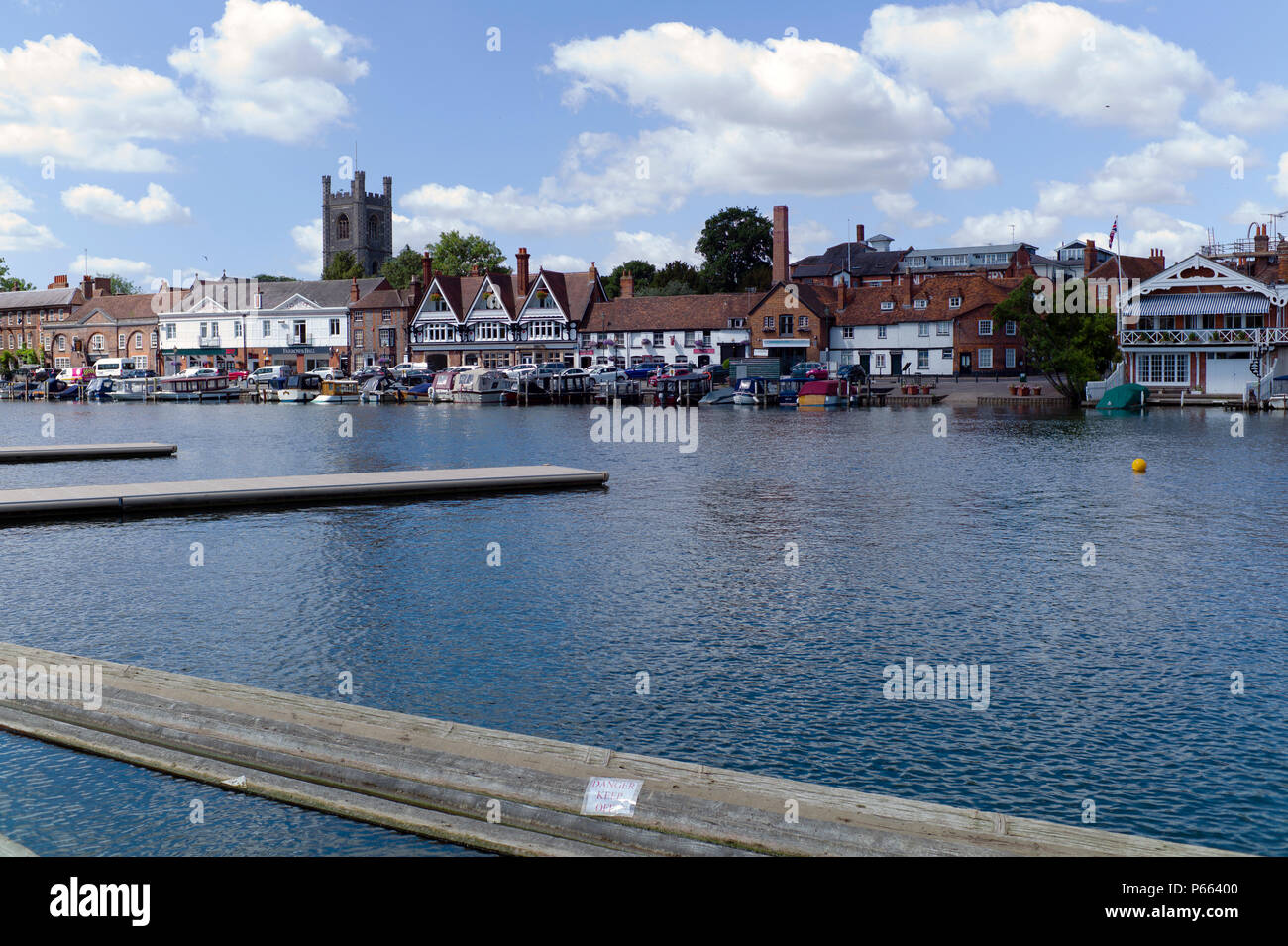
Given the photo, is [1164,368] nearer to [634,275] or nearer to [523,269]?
[523,269]

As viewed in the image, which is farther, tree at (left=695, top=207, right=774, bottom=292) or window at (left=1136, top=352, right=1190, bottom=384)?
tree at (left=695, top=207, right=774, bottom=292)

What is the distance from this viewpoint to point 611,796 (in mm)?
8539

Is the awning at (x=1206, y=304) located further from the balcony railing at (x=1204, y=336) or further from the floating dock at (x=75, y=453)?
the floating dock at (x=75, y=453)

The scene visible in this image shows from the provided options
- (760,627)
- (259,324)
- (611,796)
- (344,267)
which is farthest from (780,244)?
(611,796)

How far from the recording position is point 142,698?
11.0 metres

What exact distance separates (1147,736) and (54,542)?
2022 centimetres

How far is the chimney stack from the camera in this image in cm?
11769

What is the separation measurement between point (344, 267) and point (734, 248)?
6664 centimetres

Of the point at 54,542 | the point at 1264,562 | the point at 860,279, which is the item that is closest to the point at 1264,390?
the point at 1264,562

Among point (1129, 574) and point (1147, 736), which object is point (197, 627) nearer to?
point (1147, 736)

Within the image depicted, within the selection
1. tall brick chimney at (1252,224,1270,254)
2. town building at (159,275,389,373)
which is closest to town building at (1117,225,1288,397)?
tall brick chimney at (1252,224,1270,254)

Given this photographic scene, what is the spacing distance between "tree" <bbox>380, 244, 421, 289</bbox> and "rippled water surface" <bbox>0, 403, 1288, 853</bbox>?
12419cm

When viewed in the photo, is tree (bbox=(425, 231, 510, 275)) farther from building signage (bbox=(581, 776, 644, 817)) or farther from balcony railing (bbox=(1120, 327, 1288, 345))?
building signage (bbox=(581, 776, 644, 817))

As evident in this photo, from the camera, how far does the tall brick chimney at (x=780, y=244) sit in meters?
118
